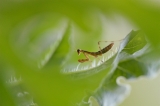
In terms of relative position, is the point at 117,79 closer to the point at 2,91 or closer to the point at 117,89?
the point at 117,89

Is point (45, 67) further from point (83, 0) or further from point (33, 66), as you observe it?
point (83, 0)

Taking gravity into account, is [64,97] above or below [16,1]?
below

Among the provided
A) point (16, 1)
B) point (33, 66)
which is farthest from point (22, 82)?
point (16, 1)

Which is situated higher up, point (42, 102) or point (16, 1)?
point (16, 1)

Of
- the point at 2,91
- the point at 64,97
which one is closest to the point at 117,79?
the point at 64,97

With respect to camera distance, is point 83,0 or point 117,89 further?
point 117,89
